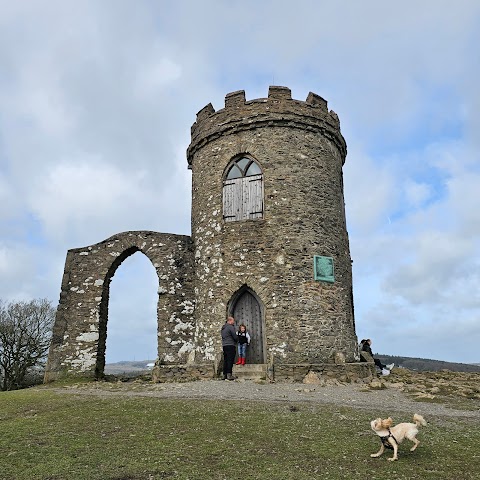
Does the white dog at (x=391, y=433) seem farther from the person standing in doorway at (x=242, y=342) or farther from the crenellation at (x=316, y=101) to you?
the crenellation at (x=316, y=101)

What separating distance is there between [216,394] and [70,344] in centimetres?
837

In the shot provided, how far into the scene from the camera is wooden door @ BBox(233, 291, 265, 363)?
14.5 m

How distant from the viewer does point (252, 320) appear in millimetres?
14758

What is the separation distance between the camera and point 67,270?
55.7ft

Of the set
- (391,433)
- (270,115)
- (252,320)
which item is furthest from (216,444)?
(270,115)

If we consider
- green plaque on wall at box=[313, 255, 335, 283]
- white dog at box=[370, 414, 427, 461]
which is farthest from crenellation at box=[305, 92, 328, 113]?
white dog at box=[370, 414, 427, 461]

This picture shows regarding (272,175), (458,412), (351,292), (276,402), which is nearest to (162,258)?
(272,175)

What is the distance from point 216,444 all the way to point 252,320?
28.6 ft

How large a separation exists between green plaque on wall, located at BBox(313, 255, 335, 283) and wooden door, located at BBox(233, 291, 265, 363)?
2.28m

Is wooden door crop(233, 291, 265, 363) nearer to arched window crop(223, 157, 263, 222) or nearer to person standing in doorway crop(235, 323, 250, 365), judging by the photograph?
person standing in doorway crop(235, 323, 250, 365)

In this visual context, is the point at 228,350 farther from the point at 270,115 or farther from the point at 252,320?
the point at 270,115

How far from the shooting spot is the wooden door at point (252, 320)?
14.5 m

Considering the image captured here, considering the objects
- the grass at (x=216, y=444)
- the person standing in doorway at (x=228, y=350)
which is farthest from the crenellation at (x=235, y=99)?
the grass at (x=216, y=444)

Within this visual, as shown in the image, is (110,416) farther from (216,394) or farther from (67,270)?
(67,270)
